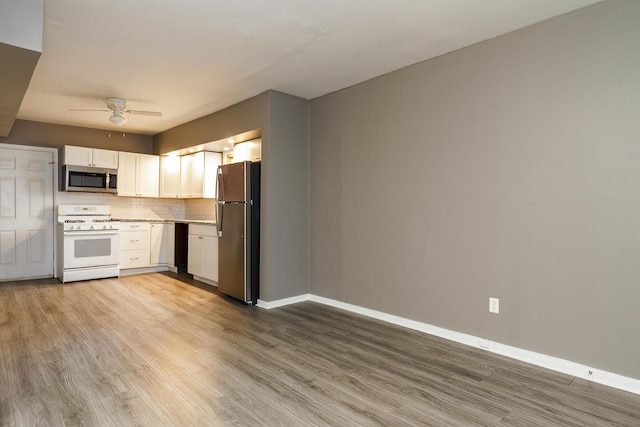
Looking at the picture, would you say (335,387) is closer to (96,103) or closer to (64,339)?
(64,339)

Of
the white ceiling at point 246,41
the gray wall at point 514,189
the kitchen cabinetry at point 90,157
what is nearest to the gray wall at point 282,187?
the white ceiling at point 246,41

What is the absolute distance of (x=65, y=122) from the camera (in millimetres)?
5902

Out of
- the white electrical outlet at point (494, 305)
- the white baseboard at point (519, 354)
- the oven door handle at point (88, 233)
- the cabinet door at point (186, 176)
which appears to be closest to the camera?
the white baseboard at point (519, 354)

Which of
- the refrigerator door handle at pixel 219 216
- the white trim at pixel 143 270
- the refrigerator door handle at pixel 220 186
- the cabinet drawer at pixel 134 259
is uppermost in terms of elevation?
the refrigerator door handle at pixel 220 186

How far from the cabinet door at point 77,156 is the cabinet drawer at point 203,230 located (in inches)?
79.8

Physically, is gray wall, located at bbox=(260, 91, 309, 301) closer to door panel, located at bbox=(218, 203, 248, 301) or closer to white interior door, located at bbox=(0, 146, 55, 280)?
door panel, located at bbox=(218, 203, 248, 301)

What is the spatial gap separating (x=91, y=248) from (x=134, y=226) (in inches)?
29.5

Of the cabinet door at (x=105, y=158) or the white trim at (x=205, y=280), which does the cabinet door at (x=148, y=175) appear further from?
the white trim at (x=205, y=280)

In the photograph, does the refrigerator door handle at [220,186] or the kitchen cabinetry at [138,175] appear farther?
the kitchen cabinetry at [138,175]

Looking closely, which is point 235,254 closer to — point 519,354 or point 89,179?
point 519,354

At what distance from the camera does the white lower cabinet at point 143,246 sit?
603cm

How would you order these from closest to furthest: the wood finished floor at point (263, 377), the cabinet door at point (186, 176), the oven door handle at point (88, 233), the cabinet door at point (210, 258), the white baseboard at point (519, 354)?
the wood finished floor at point (263, 377), the white baseboard at point (519, 354), the cabinet door at point (210, 258), the oven door handle at point (88, 233), the cabinet door at point (186, 176)

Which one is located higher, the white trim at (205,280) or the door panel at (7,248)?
the door panel at (7,248)

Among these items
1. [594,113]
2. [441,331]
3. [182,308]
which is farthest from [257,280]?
[594,113]
